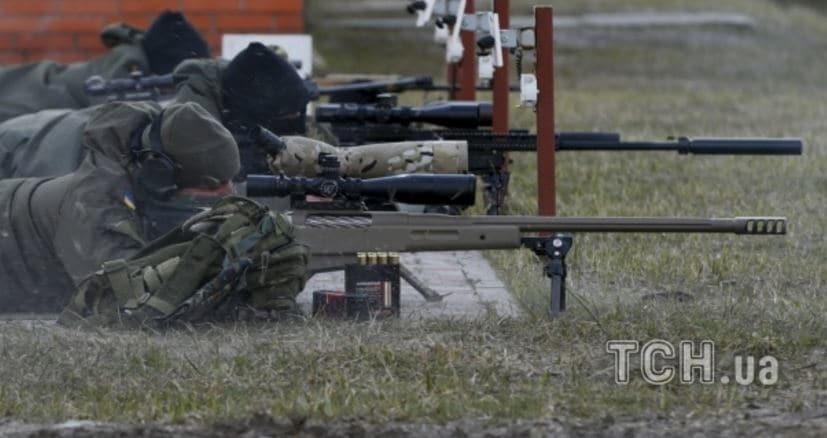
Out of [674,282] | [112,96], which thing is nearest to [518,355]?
[674,282]

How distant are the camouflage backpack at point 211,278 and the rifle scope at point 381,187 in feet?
0.45

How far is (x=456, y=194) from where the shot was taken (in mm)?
6988

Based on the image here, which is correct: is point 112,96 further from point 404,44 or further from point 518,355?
point 404,44

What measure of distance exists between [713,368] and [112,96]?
5.62 metres

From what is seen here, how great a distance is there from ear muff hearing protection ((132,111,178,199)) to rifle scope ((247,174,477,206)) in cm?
59

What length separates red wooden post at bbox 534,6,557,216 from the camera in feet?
26.9

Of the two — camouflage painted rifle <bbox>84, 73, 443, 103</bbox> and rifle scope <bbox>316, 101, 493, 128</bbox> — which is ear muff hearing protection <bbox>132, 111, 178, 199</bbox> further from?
camouflage painted rifle <bbox>84, 73, 443, 103</bbox>

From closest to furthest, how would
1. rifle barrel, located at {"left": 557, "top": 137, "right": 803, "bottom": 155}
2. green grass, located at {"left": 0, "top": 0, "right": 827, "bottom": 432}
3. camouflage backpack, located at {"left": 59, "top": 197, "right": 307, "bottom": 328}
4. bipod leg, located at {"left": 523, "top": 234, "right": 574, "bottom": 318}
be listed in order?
green grass, located at {"left": 0, "top": 0, "right": 827, "bottom": 432} → camouflage backpack, located at {"left": 59, "top": 197, "right": 307, "bottom": 328} → bipod leg, located at {"left": 523, "top": 234, "right": 574, "bottom": 318} → rifle barrel, located at {"left": 557, "top": 137, "right": 803, "bottom": 155}

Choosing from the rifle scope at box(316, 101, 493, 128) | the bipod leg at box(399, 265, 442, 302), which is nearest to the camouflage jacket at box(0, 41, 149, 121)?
the rifle scope at box(316, 101, 493, 128)

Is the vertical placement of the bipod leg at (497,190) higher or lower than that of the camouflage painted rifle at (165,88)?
lower

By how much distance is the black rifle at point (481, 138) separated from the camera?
29.6 feet

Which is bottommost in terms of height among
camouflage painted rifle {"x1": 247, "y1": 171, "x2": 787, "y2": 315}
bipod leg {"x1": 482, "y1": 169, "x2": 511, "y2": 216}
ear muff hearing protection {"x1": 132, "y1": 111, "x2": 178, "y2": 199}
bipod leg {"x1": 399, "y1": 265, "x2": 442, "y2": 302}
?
bipod leg {"x1": 399, "y1": 265, "x2": 442, "y2": 302}
